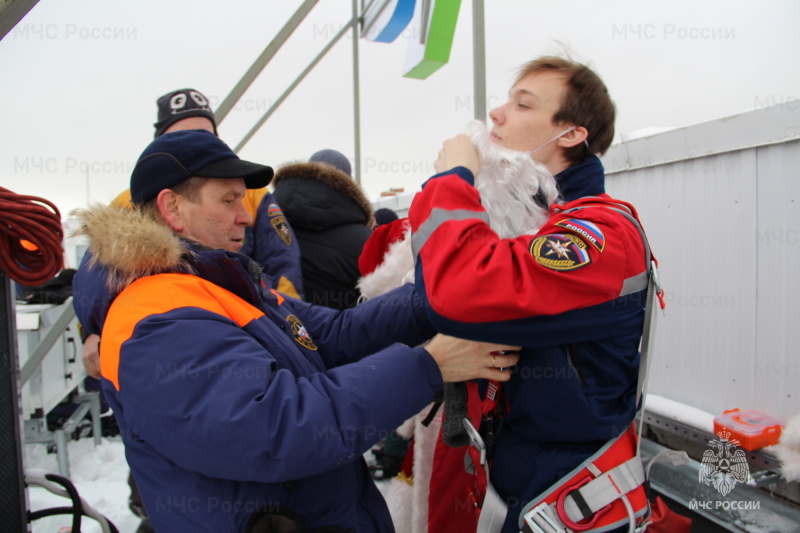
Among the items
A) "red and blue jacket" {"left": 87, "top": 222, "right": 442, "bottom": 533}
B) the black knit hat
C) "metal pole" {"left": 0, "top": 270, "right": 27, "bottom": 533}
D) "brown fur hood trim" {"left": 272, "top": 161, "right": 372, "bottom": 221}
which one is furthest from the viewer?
"brown fur hood trim" {"left": 272, "top": 161, "right": 372, "bottom": 221}

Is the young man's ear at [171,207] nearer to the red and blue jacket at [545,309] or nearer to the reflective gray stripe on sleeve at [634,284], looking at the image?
the red and blue jacket at [545,309]

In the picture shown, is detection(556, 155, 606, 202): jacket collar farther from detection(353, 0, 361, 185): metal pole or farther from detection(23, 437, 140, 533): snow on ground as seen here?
detection(353, 0, 361, 185): metal pole

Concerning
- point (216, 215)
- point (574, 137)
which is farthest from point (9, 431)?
point (574, 137)

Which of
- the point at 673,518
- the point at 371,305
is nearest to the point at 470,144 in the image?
the point at 371,305

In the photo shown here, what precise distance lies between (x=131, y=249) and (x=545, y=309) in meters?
1.01

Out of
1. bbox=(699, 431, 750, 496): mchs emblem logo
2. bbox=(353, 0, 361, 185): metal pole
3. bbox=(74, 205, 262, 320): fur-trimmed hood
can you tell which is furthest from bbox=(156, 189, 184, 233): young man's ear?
bbox=(353, 0, 361, 185): metal pole

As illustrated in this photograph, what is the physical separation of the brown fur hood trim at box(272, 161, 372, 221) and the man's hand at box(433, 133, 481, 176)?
1.62m

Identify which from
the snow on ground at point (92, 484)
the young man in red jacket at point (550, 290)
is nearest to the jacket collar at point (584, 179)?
the young man in red jacket at point (550, 290)

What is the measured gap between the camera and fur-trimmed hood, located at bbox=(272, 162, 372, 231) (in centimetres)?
297

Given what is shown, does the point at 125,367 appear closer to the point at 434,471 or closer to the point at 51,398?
the point at 434,471

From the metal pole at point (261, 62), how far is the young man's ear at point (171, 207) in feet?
5.45

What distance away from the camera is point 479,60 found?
2.73 meters

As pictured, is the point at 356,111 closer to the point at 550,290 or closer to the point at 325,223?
the point at 325,223

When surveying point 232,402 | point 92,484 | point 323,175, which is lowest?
point 92,484
